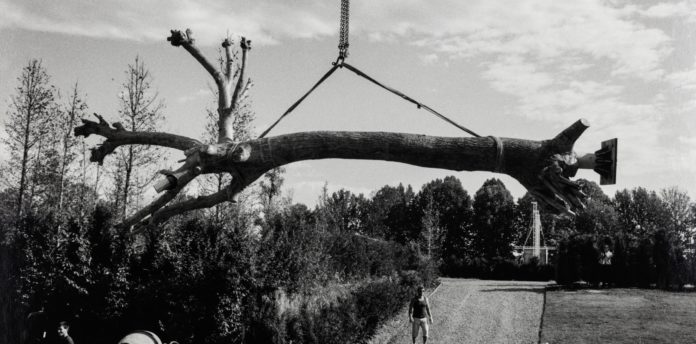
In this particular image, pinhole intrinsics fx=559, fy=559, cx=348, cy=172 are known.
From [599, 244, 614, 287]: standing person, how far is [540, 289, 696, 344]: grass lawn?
388 centimetres

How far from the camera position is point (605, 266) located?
3102cm

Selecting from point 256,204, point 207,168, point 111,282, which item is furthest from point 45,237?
point 207,168

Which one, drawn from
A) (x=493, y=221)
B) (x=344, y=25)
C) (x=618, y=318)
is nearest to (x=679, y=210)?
(x=493, y=221)

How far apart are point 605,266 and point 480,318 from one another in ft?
45.1

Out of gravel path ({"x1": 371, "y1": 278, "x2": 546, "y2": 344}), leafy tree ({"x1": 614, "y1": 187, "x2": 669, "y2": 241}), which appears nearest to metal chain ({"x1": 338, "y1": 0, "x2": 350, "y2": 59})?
gravel path ({"x1": 371, "y1": 278, "x2": 546, "y2": 344})

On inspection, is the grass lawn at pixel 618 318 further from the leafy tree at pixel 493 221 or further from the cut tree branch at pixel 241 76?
the leafy tree at pixel 493 221

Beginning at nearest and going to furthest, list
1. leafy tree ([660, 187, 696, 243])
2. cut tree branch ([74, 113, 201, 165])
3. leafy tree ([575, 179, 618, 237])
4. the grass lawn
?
1. cut tree branch ([74, 113, 201, 165])
2. the grass lawn
3. leafy tree ([660, 187, 696, 243])
4. leafy tree ([575, 179, 618, 237])

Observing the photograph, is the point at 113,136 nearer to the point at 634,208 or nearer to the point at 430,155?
the point at 430,155

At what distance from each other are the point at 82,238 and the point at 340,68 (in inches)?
480

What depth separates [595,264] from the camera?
101 feet

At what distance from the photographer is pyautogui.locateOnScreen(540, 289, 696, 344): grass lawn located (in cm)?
1694

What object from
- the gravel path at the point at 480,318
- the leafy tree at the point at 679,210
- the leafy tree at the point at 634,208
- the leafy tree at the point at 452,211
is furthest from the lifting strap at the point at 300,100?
the leafy tree at the point at 634,208

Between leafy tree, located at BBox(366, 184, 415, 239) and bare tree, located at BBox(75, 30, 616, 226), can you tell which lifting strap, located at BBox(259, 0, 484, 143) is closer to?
bare tree, located at BBox(75, 30, 616, 226)

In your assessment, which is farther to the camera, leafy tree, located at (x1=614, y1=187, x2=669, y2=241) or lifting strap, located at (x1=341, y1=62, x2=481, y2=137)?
leafy tree, located at (x1=614, y1=187, x2=669, y2=241)
